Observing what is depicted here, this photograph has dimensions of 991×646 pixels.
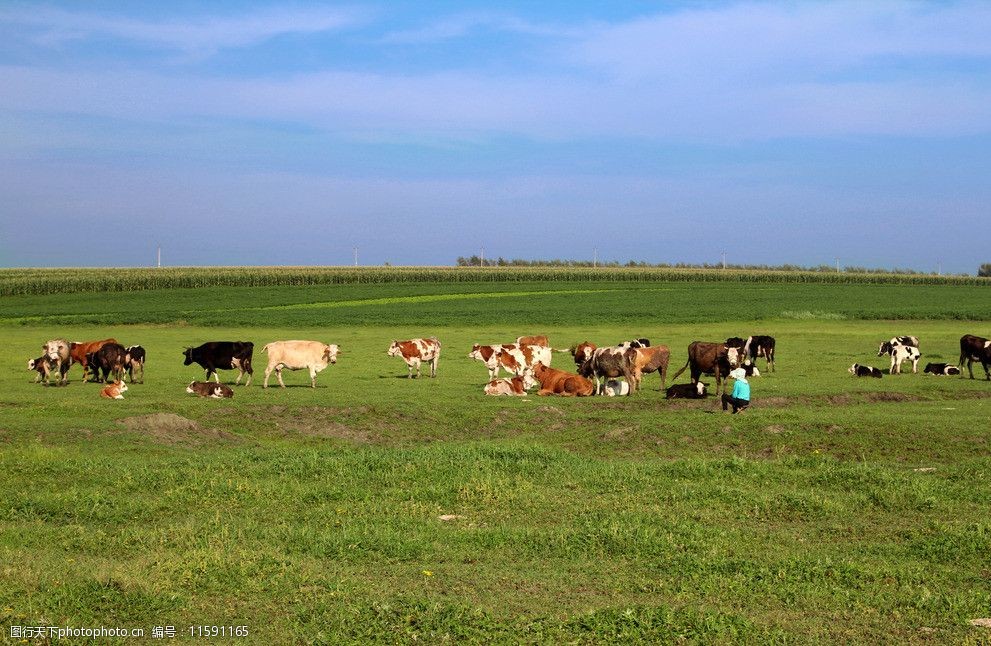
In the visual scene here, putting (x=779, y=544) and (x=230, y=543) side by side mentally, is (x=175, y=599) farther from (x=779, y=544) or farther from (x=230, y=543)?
(x=779, y=544)

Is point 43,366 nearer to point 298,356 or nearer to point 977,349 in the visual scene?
point 298,356

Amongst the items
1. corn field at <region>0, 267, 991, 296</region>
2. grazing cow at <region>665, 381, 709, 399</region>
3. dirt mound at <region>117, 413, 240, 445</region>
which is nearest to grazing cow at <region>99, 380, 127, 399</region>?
dirt mound at <region>117, 413, 240, 445</region>

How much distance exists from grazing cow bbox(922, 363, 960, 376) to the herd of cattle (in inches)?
1.1

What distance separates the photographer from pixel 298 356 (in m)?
27.8

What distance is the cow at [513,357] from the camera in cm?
2858

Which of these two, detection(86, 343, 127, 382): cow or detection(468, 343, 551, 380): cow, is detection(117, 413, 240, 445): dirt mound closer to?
detection(86, 343, 127, 382): cow

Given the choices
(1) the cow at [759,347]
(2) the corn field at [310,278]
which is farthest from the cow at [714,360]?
(2) the corn field at [310,278]

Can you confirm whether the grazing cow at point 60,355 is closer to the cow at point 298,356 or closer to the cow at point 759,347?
the cow at point 298,356

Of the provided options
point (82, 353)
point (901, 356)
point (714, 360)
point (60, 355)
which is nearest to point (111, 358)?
point (60, 355)

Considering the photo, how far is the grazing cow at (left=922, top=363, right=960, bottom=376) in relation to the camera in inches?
1193

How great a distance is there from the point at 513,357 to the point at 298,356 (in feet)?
19.3

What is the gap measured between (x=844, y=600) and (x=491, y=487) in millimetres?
5462

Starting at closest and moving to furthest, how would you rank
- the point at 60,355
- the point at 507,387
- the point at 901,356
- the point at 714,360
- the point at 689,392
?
the point at 689,392, the point at 507,387, the point at 714,360, the point at 60,355, the point at 901,356

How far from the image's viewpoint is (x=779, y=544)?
11164 millimetres
